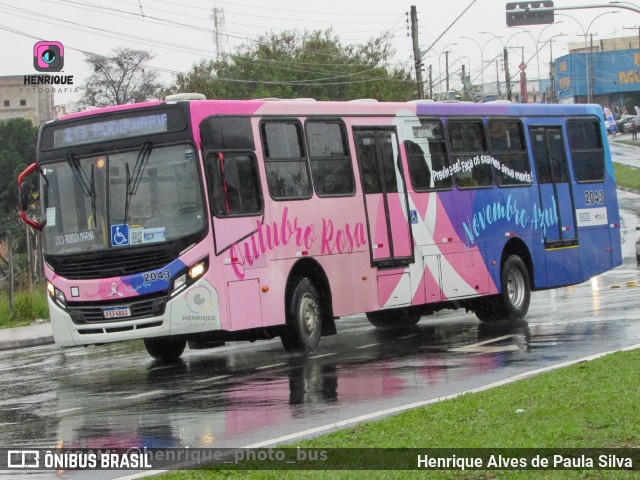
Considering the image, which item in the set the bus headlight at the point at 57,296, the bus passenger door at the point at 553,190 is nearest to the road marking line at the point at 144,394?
the bus headlight at the point at 57,296

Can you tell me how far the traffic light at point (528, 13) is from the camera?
42719mm

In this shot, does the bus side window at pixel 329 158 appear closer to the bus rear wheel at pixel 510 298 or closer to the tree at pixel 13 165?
the bus rear wheel at pixel 510 298

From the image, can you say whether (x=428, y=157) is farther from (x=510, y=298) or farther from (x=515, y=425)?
(x=515, y=425)

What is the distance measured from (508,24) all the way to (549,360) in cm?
2971

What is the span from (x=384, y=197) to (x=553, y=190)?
497cm

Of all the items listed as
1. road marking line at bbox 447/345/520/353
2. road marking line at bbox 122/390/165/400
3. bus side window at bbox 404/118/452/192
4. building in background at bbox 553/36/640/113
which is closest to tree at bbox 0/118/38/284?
bus side window at bbox 404/118/452/192

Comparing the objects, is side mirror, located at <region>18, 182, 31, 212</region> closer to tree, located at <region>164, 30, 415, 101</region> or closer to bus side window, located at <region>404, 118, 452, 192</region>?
bus side window, located at <region>404, 118, 452, 192</region>

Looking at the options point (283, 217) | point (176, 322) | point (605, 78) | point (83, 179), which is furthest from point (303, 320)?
point (605, 78)

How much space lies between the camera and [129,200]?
15.6 m

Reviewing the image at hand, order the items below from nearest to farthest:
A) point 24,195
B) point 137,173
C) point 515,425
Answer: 1. point 515,425
2. point 137,173
3. point 24,195

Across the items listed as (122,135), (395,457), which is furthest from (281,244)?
(395,457)

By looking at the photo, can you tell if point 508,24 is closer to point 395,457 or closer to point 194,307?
point 194,307

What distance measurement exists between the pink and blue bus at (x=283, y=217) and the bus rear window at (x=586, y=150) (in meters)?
1.12

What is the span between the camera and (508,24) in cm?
4247
